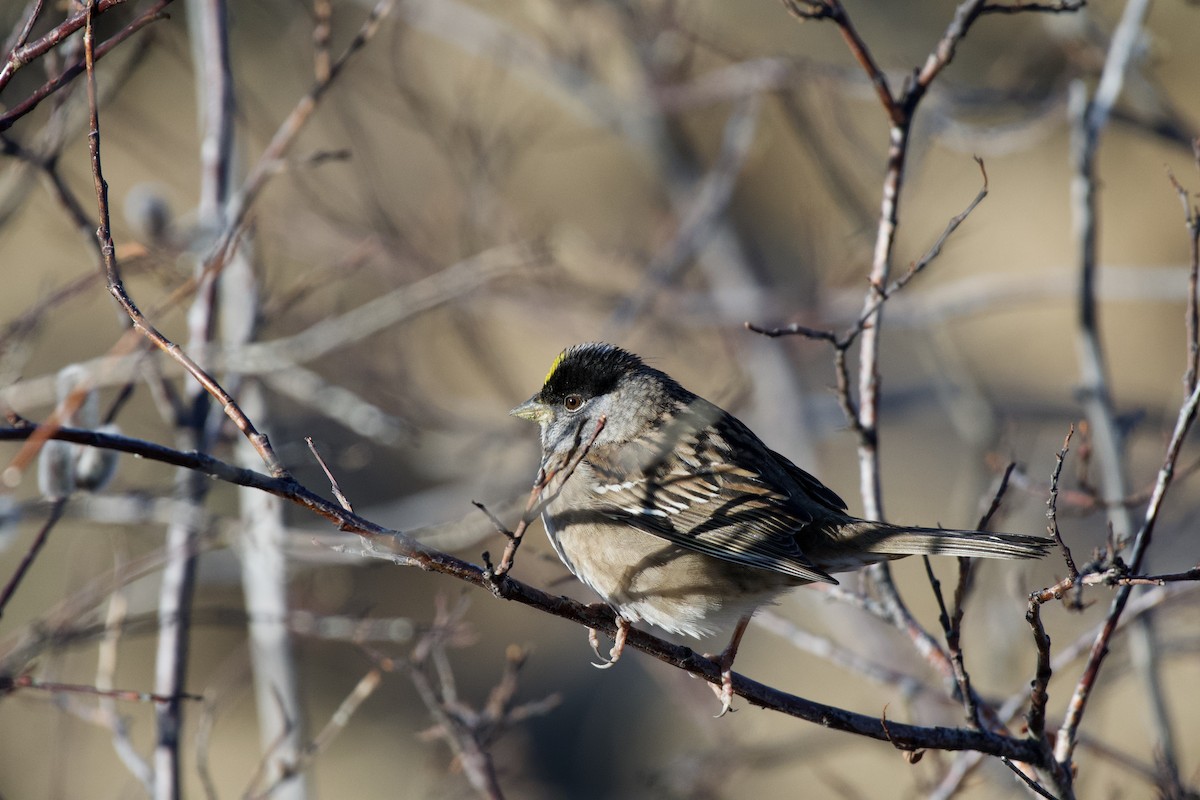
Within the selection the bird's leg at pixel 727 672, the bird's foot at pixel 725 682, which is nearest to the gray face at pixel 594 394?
the bird's leg at pixel 727 672

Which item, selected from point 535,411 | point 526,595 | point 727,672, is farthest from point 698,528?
point 526,595

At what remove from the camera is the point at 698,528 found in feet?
12.0

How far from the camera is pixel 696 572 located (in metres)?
3.64

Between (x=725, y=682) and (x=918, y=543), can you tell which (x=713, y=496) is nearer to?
(x=918, y=543)

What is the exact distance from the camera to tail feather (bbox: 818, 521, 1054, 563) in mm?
3104

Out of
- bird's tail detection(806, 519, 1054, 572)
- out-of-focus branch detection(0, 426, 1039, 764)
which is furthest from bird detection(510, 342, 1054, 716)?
out-of-focus branch detection(0, 426, 1039, 764)

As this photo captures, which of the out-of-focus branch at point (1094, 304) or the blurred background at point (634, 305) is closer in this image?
the out-of-focus branch at point (1094, 304)

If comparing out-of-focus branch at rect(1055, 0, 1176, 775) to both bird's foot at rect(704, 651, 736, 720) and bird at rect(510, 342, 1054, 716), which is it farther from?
bird's foot at rect(704, 651, 736, 720)

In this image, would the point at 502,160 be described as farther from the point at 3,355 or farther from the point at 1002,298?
the point at 3,355

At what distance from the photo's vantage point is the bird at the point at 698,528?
3441mm

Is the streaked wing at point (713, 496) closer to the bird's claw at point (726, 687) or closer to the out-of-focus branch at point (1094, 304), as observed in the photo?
the bird's claw at point (726, 687)

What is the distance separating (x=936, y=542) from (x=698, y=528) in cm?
82

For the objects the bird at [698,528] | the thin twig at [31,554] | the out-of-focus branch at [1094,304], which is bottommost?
the thin twig at [31,554]

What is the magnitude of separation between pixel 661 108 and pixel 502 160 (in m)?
1.35
